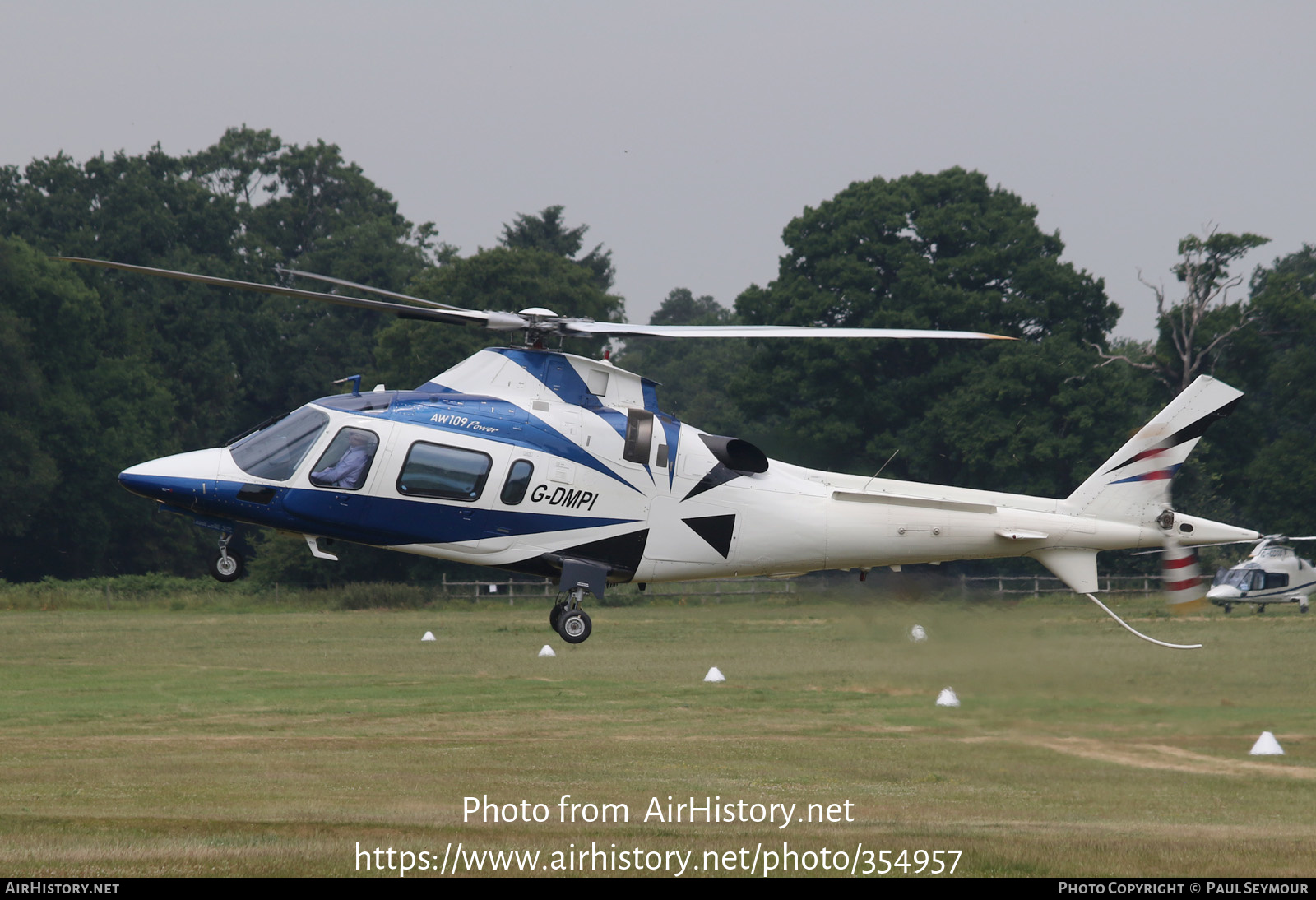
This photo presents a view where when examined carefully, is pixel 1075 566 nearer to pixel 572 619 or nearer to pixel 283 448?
pixel 572 619

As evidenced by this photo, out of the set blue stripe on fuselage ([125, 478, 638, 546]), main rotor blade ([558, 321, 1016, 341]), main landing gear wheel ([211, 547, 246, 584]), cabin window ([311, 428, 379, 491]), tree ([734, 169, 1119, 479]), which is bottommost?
main landing gear wheel ([211, 547, 246, 584])

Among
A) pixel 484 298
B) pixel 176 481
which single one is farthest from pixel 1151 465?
pixel 484 298

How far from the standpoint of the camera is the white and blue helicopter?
58.7ft

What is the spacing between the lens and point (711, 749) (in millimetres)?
29453

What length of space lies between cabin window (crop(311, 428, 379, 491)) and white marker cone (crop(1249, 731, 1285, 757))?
63.6ft

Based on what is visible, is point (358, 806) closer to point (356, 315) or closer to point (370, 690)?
point (370, 690)

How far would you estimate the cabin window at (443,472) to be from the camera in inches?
702

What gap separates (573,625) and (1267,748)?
664 inches

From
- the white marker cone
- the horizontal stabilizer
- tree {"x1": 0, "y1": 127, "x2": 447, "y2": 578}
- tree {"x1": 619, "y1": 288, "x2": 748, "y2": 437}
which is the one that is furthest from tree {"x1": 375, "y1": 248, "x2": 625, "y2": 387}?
the horizontal stabilizer

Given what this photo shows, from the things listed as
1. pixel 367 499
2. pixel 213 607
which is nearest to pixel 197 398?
pixel 213 607

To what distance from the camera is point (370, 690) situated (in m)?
37.8

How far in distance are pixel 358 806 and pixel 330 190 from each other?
9974 centimetres

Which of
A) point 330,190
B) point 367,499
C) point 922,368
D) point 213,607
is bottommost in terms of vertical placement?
point 213,607

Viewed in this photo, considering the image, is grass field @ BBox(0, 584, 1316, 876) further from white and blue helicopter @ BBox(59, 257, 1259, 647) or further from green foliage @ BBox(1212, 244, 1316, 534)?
green foliage @ BBox(1212, 244, 1316, 534)
